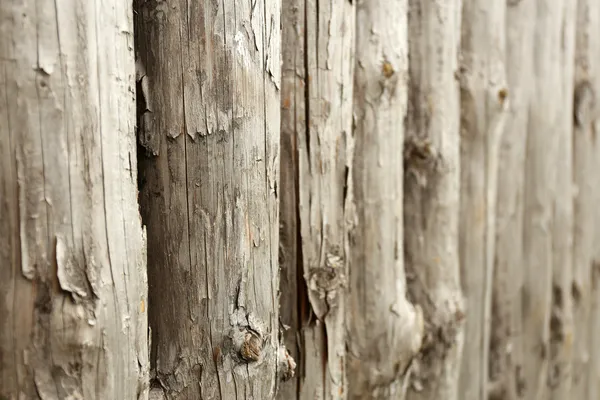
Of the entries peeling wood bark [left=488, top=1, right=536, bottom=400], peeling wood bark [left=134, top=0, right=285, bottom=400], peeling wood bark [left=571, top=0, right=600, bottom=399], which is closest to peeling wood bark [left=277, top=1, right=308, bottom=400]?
peeling wood bark [left=134, top=0, right=285, bottom=400]

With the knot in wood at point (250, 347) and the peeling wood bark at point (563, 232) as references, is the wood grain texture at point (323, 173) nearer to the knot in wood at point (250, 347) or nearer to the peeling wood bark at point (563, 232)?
the knot in wood at point (250, 347)

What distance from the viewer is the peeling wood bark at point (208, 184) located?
1173 millimetres

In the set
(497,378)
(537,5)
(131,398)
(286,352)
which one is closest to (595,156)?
(537,5)

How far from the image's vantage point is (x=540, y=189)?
6.59 feet

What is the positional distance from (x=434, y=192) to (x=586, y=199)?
79 cm

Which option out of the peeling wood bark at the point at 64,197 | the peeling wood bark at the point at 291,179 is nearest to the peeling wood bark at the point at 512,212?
the peeling wood bark at the point at 291,179

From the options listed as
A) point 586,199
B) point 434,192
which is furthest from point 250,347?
point 586,199

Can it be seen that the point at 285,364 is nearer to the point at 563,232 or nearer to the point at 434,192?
the point at 434,192

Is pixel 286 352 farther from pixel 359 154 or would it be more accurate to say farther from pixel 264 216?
pixel 359 154

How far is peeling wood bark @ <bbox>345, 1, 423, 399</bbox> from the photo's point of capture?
1489 millimetres

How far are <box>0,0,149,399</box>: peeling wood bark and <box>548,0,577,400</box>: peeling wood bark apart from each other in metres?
1.46

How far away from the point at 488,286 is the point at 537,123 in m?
0.53

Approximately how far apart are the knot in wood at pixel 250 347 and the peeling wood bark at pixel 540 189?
1.11 meters

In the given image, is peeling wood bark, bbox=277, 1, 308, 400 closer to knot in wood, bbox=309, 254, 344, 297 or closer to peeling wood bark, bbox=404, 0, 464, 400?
knot in wood, bbox=309, 254, 344, 297
